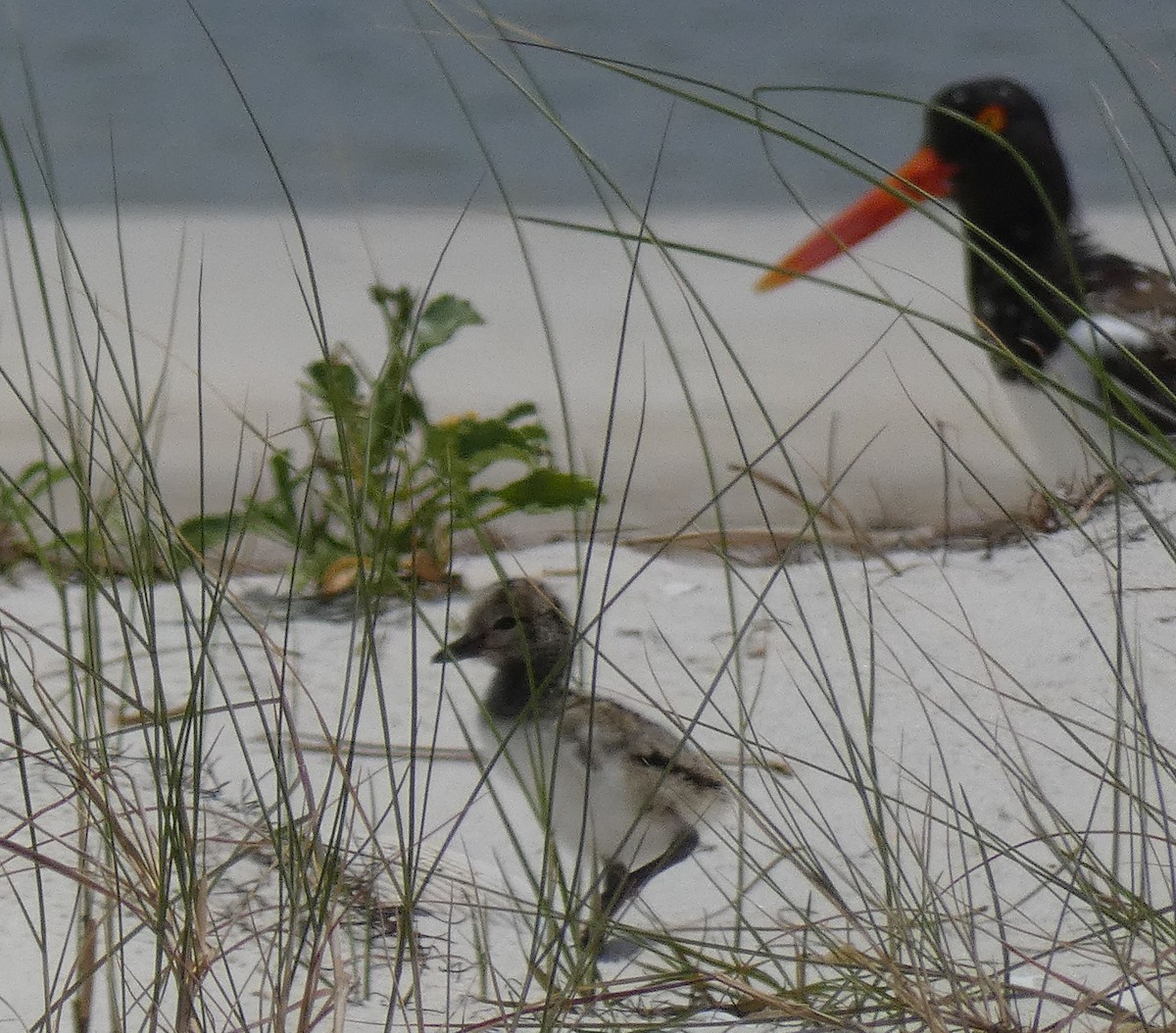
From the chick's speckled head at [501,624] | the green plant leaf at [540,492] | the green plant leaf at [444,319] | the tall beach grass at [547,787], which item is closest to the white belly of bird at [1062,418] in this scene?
the tall beach grass at [547,787]

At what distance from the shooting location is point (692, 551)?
2.45m

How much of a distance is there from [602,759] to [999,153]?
1.95 meters

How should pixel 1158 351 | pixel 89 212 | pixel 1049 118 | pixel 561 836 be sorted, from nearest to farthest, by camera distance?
pixel 561 836
pixel 1158 351
pixel 1049 118
pixel 89 212

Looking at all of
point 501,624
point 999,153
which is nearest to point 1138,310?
point 999,153

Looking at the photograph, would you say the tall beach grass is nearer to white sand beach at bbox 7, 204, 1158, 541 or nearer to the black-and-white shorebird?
the black-and-white shorebird

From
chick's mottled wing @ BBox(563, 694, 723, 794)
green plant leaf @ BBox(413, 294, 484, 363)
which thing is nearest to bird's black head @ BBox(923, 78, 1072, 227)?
green plant leaf @ BBox(413, 294, 484, 363)

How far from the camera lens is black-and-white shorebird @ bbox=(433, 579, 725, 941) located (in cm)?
153

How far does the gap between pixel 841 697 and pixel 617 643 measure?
0.34m

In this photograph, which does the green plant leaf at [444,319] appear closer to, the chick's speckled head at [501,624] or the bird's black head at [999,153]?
the chick's speckled head at [501,624]

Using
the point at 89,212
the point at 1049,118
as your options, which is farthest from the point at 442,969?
the point at 89,212

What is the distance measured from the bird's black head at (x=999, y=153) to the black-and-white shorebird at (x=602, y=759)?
5.53 feet

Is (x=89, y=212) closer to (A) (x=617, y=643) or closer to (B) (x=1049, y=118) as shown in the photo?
(B) (x=1049, y=118)

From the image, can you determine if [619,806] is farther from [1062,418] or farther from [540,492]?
[1062,418]

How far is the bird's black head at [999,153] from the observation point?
3049 mm
